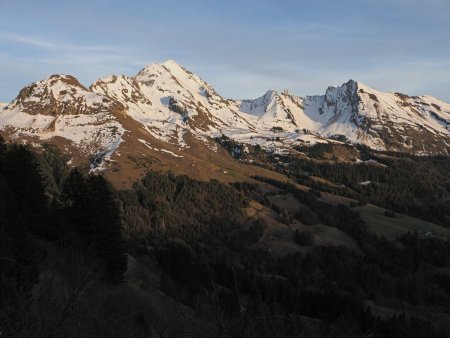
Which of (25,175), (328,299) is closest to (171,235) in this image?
(328,299)

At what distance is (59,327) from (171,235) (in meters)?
184

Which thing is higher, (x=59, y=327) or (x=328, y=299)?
(x=59, y=327)

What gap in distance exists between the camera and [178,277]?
6856cm

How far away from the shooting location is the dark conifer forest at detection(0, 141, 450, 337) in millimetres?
8891

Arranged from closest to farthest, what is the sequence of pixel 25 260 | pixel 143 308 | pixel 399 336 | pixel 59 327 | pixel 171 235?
pixel 59 327
pixel 25 260
pixel 143 308
pixel 399 336
pixel 171 235

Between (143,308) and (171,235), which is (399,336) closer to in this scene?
(143,308)

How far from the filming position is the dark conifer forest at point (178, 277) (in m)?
8.89

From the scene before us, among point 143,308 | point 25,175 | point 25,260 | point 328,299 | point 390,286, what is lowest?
point 390,286

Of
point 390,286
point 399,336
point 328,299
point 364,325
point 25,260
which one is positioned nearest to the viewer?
point 25,260

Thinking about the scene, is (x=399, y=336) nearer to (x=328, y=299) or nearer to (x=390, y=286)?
(x=328, y=299)

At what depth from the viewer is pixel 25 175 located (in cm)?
5519

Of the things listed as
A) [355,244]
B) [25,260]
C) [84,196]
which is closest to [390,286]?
[355,244]

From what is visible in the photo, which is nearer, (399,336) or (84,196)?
(84,196)

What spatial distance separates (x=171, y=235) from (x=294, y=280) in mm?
73619
